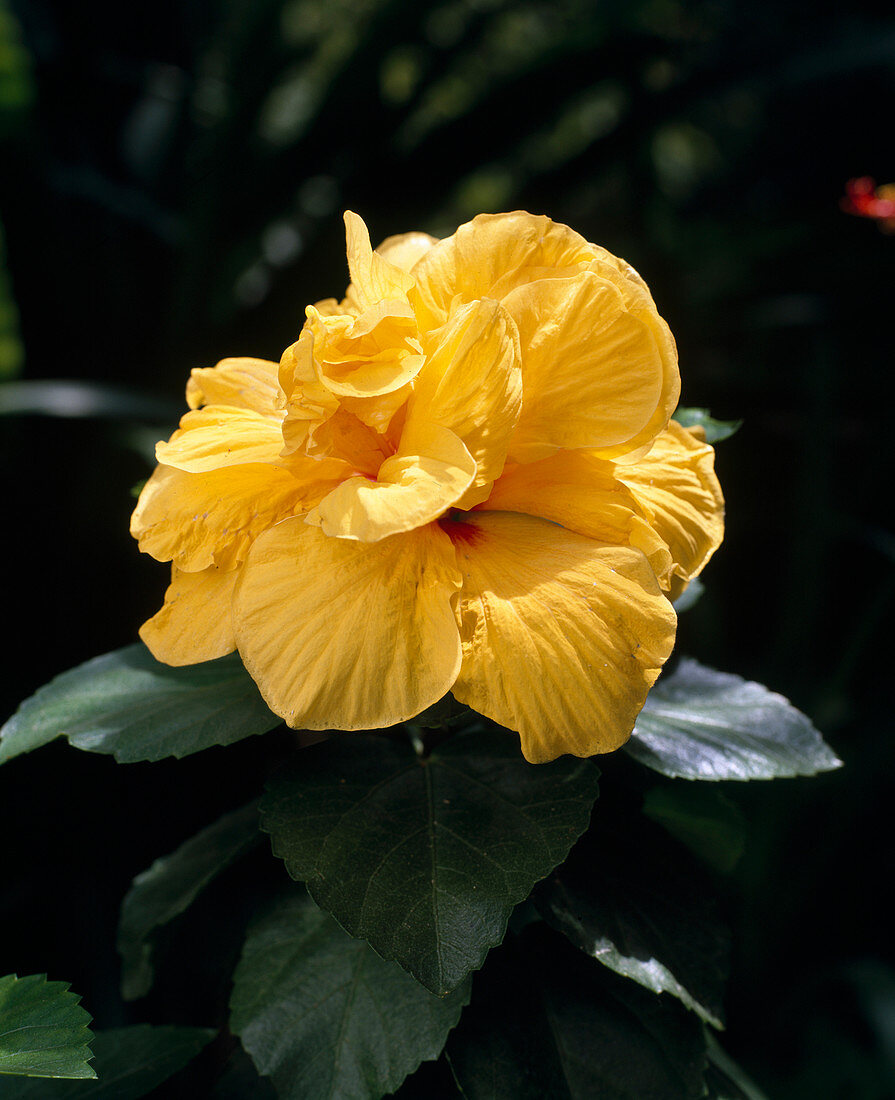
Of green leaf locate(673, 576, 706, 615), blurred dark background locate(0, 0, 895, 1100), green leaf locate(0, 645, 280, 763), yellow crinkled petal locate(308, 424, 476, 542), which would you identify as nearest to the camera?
yellow crinkled petal locate(308, 424, 476, 542)

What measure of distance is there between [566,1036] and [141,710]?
31 cm

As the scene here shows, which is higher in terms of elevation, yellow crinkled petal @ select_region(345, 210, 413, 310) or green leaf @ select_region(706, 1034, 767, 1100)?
yellow crinkled petal @ select_region(345, 210, 413, 310)

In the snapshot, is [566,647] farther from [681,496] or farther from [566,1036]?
[566,1036]

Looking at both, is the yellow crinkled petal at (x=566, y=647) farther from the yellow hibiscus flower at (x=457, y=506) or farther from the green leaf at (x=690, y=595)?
the green leaf at (x=690, y=595)

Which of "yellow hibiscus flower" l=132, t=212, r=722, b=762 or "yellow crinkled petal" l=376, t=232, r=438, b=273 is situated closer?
"yellow hibiscus flower" l=132, t=212, r=722, b=762

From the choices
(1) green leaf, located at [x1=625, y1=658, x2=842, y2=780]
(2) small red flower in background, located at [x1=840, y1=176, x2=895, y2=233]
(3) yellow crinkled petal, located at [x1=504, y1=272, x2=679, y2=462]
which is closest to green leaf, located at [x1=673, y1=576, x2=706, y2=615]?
(1) green leaf, located at [x1=625, y1=658, x2=842, y2=780]

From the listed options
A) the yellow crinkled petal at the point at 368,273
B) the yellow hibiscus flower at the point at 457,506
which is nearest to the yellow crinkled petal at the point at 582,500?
the yellow hibiscus flower at the point at 457,506

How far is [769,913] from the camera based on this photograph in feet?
4.12

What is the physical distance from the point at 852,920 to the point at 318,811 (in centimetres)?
126

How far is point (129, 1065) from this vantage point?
48 centimetres

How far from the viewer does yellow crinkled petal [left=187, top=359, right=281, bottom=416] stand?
47cm

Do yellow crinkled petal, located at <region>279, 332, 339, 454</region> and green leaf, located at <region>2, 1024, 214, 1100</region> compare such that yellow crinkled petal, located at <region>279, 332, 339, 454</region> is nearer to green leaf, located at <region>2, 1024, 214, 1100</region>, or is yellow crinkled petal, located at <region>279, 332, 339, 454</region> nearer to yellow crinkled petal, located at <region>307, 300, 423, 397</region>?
yellow crinkled petal, located at <region>307, 300, 423, 397</region>

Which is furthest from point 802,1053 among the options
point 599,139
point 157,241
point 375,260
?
point 157,241

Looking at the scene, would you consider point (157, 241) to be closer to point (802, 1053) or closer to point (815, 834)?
point (815, 834)
